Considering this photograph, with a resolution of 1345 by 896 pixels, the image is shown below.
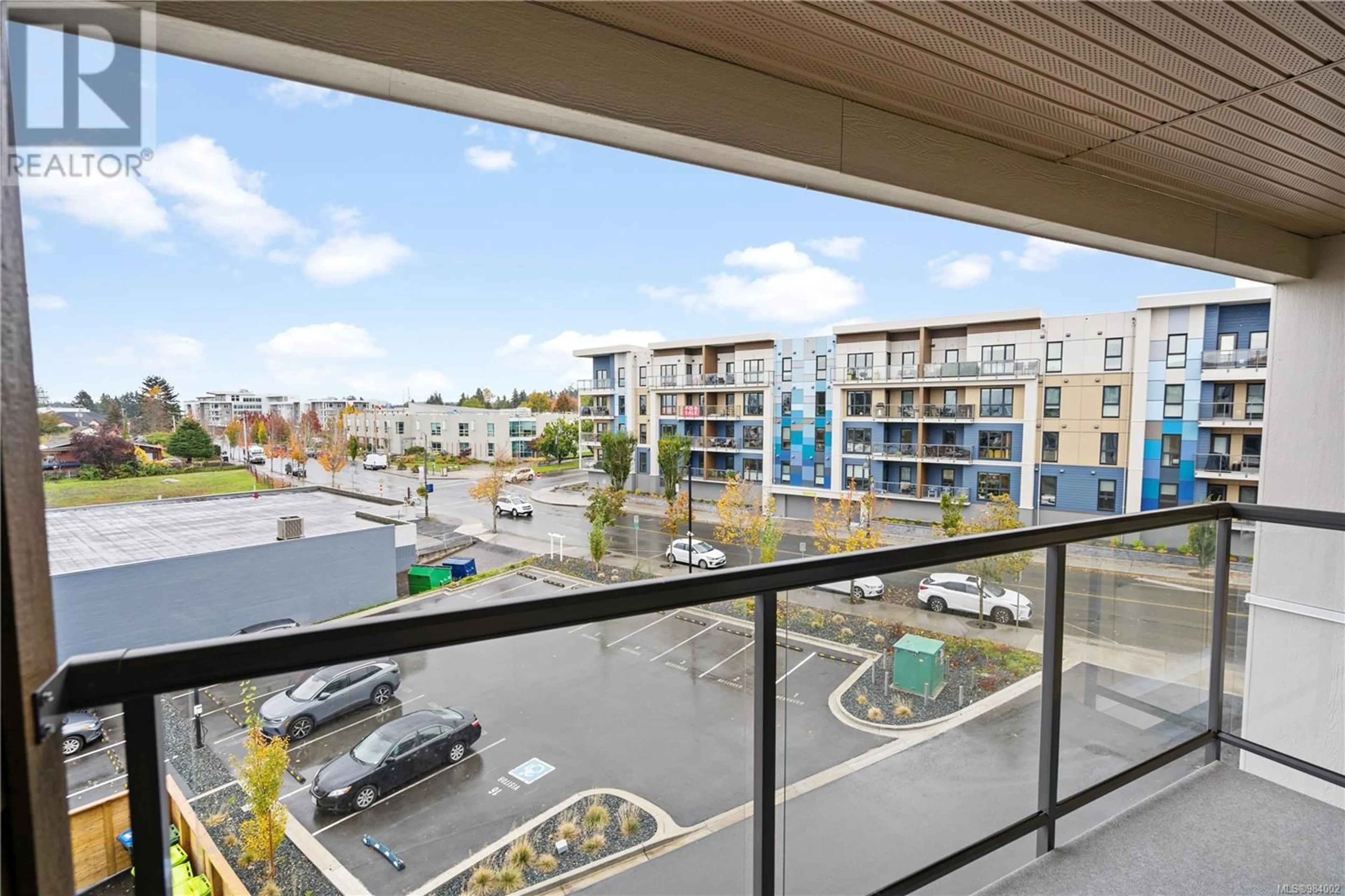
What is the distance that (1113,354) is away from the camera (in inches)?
283

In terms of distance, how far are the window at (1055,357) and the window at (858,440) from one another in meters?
2.21

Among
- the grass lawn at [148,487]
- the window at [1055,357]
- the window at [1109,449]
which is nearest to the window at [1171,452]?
the window at [1109,449]

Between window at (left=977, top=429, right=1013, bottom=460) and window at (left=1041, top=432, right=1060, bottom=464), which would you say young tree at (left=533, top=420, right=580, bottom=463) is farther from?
window at (left=1041, top=432, right=1060, bottom=464)

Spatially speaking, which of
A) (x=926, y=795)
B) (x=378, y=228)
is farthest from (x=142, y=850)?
(x=378, y=228)

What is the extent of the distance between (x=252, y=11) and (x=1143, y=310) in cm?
857

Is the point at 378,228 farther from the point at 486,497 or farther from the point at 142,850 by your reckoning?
the point at 142,850

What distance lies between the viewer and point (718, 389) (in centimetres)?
652

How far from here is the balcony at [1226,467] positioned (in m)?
4.65

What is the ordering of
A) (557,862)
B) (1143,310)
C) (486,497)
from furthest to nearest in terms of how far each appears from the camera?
(1143,310) < (486,497) < (557,862)

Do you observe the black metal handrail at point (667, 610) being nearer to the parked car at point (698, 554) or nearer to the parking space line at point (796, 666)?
the parking space line at point (796, 666)

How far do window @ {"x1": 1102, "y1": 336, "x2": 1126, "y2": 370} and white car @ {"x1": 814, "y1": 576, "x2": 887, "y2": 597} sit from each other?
731cm

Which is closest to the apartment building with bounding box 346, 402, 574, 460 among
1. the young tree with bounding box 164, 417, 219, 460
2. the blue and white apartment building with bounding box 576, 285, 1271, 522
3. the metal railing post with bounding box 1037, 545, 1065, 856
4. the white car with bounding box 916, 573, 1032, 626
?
the blue and white apartment building with bounding box 576, 285, 1271, 522

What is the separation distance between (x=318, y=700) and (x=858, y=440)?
7553 mm

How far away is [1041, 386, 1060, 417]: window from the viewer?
7332 mm
